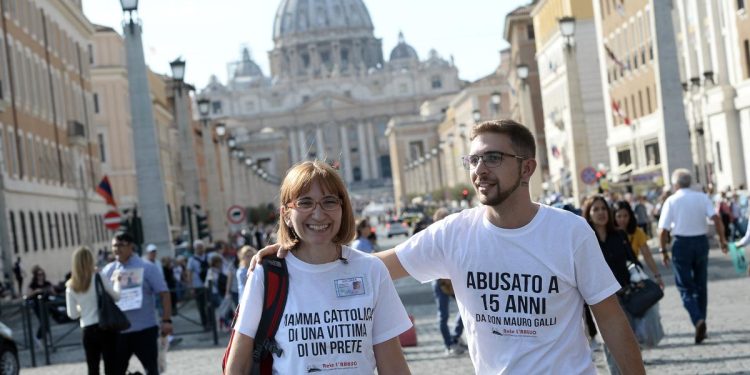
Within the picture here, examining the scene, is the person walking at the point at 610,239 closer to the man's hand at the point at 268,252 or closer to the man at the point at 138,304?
the man at the point at 138,304

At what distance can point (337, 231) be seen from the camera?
5.29 metres

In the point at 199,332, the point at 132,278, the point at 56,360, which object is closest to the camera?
the point at 132,278

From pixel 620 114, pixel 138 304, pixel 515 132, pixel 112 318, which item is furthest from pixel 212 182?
pixel 515 132

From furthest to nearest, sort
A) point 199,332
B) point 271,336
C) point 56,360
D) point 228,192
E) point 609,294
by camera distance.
Result: point 228,192 < point 199,332 < point 56,360 < point 609,294 < point 271,336

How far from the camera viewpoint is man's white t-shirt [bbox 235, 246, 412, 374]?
5.15 meters

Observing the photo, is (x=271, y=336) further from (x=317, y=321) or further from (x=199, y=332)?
(x=199, y=332)

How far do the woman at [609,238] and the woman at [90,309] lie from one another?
323 centimetres

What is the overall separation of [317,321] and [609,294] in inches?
42.3

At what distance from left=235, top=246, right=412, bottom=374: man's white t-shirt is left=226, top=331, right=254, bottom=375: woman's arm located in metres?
0.02

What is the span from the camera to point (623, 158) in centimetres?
6247

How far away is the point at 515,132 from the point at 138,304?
6.23 meters

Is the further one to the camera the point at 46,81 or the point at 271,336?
the point at 46,81

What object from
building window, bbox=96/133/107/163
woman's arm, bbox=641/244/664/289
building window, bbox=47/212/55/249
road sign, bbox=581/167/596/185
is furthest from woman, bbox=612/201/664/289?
building window, bbox=96/133/107/163

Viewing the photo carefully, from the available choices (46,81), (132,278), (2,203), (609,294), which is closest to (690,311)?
(132,278)
